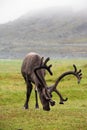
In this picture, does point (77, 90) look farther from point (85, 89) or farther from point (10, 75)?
point (10, 75)

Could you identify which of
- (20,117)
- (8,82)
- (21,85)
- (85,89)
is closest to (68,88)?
(85,89)

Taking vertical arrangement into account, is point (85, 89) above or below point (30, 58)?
below

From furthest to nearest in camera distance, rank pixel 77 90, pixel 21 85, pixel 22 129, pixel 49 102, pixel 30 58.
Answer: pixel 21 85, pixel 77 90, pixel 30 58, pixel 49 102, pixel 22 129

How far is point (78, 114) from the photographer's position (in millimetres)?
27875

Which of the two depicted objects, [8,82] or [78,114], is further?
[8,82]

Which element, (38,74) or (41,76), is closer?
(41,76)

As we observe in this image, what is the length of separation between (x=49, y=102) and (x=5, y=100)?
13384 mm

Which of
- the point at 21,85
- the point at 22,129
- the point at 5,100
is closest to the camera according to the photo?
the point at 22,129

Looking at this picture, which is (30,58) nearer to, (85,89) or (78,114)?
(78,114)

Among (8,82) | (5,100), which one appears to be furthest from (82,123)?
(8,82)

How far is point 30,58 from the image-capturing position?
30.4 metres

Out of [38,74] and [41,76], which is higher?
[38,74]

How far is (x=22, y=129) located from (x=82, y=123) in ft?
10.6

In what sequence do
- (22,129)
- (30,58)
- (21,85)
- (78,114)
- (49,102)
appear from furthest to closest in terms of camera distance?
(21,85)
(30,58)
(78,114)
(49,102)
(22,129)
